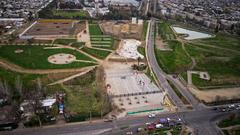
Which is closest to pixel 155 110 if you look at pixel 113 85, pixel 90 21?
pixel 113 85

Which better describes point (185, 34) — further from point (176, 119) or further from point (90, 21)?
point (176, 119)

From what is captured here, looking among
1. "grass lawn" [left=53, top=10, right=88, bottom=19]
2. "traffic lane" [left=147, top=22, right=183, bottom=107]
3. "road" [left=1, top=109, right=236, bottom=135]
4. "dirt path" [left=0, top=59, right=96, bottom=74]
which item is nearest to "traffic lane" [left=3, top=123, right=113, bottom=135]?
"road" [left=1, top=109, right=236, bottom=135]

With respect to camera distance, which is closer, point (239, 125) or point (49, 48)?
point (239, 125)

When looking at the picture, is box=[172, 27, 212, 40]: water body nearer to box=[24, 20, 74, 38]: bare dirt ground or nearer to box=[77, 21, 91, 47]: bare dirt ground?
box=[77, 21, 91, 47]: bare dirt ground

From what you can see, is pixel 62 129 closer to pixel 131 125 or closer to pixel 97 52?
pixel 131 125

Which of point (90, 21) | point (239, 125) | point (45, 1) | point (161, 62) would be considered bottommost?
point (239, 125)

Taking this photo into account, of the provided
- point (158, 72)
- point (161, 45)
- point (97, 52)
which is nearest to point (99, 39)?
point (97, 52)

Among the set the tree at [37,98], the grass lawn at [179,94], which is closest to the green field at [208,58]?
the grass lawn at [179,94]
